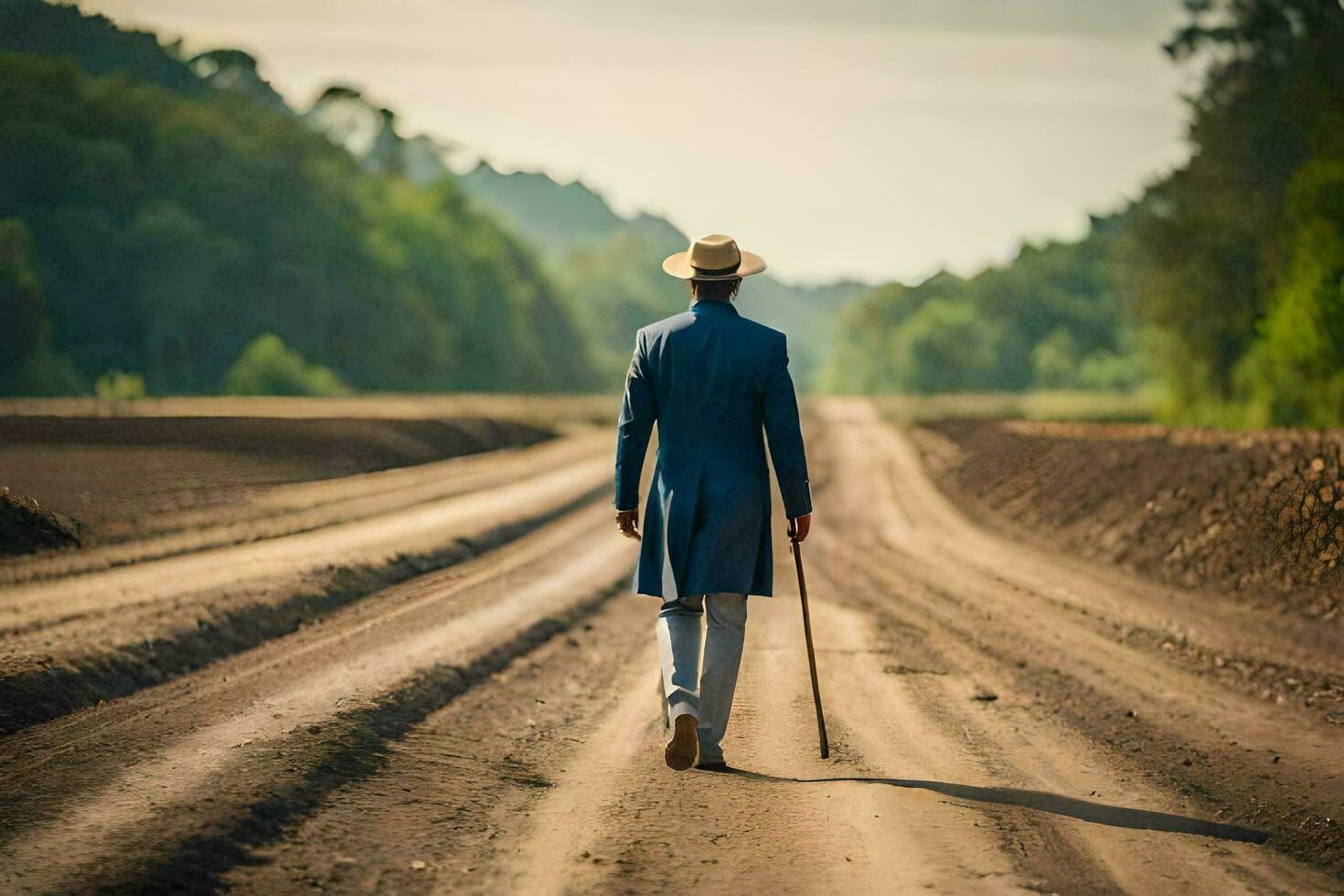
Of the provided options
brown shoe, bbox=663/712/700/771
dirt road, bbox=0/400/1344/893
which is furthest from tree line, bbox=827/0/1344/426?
brown shoe, bbox=663/712/700/771

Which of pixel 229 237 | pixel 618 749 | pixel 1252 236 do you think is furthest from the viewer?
pixel 229 237

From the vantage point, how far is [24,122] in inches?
480

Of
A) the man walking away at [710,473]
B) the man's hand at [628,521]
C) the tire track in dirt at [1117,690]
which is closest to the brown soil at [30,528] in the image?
the man's hand at [628,521]

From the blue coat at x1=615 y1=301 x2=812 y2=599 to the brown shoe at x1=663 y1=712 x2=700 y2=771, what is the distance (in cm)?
58

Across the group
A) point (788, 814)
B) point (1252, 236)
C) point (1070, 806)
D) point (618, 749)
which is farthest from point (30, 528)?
point (1252, 236)

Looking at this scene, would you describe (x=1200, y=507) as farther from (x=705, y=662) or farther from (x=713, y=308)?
(x=705, y=662)

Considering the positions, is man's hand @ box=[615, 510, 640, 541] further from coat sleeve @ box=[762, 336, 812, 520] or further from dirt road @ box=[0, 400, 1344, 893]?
dirt road @ box=[0, 400, 1344, 893]

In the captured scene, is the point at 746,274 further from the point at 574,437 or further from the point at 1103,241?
the point at 1103,241

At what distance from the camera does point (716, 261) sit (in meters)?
5.97

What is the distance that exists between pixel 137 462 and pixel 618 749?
5.73 m

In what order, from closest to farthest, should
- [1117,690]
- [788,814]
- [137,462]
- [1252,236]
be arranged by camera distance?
[788,814] < [1117,690] < [137,462] < [1252,236]

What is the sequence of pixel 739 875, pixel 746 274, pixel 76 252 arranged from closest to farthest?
pixel 739 875, pixel 746 274, pixel 76 252

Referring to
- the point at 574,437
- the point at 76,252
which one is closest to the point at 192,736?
the point at 76,252

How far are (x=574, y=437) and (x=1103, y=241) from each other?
282 feet
